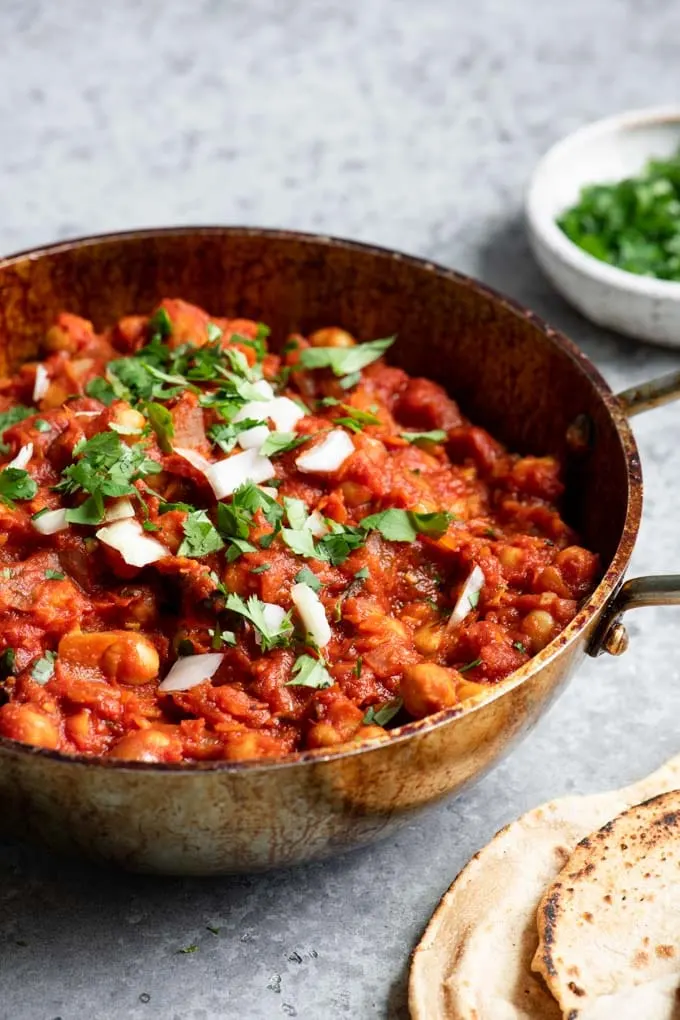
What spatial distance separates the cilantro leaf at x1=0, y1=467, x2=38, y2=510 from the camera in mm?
4055

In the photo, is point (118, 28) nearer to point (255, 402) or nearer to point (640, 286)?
point (640, 286)

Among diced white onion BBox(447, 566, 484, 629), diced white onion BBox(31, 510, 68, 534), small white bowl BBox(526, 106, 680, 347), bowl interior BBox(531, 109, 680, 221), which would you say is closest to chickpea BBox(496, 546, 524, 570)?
diced white onion BBox(447, 566, 484, 629)

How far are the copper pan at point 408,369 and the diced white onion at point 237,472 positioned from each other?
102 cm

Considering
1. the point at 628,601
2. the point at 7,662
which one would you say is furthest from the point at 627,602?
the point at 7,662

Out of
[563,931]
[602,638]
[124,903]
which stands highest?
[602,638]

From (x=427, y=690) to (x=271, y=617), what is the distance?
51cm

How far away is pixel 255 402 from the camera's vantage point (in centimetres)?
435

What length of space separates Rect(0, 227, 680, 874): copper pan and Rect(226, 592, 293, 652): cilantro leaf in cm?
52

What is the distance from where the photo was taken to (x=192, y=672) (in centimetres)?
377

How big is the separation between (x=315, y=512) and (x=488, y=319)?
4.33 feet

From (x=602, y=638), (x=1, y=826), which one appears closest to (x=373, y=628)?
(x=602, y=638)

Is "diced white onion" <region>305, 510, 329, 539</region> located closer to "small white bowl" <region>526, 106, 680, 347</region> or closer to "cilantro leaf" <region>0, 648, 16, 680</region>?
"cilantro leaf" <region>0, 648, 16, 680</region>

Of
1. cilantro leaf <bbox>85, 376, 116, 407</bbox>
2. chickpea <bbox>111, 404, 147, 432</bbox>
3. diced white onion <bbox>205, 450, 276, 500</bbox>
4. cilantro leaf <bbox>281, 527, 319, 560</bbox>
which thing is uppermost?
chickpea <bbox>111, 404, 147, 432</bbox>

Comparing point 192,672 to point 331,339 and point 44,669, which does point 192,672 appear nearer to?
point 44,669
